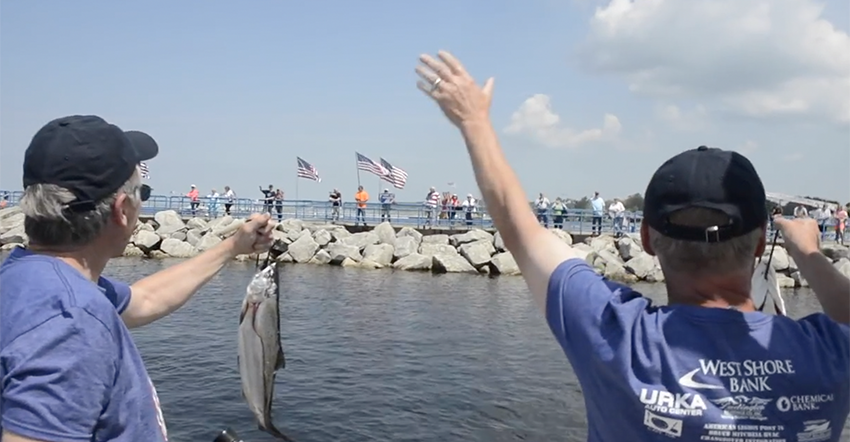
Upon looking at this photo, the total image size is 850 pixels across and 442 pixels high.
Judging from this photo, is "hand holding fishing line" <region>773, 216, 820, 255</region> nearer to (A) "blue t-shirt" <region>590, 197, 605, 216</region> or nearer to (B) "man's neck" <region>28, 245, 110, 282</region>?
(B) "man's neck" <region>28, 245, 110, 282</region>

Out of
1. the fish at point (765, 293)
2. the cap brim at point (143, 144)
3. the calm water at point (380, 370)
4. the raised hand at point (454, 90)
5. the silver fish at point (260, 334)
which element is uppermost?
the raised hand at point (454, 90)

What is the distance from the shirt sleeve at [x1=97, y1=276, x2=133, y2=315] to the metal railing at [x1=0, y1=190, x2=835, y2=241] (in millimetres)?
30247

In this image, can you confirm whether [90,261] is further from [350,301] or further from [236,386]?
[350,301]

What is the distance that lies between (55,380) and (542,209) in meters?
33.6

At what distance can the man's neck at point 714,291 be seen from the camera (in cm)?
233

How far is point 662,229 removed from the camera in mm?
2363

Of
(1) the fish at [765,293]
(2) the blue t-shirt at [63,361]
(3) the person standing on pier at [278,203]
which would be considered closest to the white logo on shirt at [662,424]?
(1) the fish at [765,293]

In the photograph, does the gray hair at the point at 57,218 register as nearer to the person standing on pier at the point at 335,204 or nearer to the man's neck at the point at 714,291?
the man's neck at the point at 714,291

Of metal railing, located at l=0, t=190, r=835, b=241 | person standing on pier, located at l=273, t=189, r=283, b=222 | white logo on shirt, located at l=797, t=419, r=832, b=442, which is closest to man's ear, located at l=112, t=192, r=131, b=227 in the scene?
white logo on shirt, located at l=797, t=419, r=832, b=442

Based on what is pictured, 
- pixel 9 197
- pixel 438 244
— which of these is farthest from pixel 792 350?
pixel 9 197

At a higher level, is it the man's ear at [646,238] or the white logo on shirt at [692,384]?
the man's ear at [646,238]

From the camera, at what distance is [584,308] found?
228 cm

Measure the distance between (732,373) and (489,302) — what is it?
19.8 meters

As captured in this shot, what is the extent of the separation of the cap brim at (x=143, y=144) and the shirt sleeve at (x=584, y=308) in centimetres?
171
